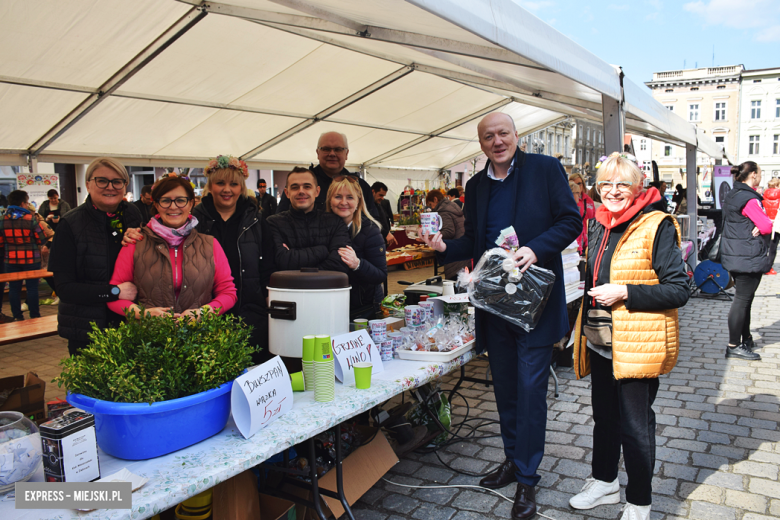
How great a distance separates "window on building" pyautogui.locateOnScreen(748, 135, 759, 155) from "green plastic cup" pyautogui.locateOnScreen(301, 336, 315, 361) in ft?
186

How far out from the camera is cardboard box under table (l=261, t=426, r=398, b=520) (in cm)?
221

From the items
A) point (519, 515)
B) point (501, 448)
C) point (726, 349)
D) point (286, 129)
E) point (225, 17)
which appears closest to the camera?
point (519, 515)

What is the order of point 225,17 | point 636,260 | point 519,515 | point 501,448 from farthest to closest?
point 225,17 → point 501,448 → point 519,515 → point 636,260

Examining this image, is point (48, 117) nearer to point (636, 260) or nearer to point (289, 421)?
point (289, 421)

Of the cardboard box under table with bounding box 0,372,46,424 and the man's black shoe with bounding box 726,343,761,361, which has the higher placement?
the cardboard box under table with bounding box 0,372,46,424

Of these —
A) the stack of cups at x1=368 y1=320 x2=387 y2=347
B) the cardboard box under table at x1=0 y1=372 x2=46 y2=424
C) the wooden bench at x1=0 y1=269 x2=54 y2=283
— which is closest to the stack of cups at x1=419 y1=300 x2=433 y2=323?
the stack of cups at x1=368 y1=320 x2=387 y2=347

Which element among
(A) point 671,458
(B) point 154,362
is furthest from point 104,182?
(A) point 671,458

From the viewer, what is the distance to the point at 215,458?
5.06ft

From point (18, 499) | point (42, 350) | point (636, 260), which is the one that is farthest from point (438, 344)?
point (42, 350)

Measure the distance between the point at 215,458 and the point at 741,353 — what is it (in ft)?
17.2

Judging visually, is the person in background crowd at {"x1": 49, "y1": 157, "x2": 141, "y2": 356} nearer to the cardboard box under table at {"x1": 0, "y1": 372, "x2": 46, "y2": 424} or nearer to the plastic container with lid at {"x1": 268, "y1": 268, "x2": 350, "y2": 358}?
the cardboard box under table at {"x1": 0, "y1": 372, "x2": 46, "y2": 424}

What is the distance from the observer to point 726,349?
523 cm

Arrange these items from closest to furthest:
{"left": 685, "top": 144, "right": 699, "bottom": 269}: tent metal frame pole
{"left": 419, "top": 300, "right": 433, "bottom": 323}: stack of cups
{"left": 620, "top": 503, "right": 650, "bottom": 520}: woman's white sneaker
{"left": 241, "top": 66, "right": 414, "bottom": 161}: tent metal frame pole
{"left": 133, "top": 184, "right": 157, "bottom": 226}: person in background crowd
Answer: {"left": 620, "top": 503, "right": 650, "bottom": 520}: woman's white sneaker, {"left": 419, "top": 300, "right": 433, "bottom": 323}: stack of cups, {"left": 133, "top": 184, "right": 157, "bottom": 226}: person in background crowd, {"left": 241, "top": 66, "right": 414, "bottom": 161}: tent metal frame pole, {"left": 685, "top": 144, "right": 699, "bottom": 269}: tent metal frame pole

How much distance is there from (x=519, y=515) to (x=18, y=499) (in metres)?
1.96
